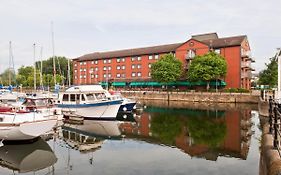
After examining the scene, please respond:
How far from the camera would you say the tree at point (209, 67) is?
62125mm

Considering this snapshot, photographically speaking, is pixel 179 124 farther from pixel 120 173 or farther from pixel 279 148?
pixel 279 148

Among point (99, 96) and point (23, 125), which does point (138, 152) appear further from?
point (99, 96)

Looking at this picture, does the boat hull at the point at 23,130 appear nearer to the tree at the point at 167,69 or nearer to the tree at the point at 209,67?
the tree at the point at 209,67

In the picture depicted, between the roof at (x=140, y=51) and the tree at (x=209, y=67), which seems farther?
the roof at (x=140, y=51)

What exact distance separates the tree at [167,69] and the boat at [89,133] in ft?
136

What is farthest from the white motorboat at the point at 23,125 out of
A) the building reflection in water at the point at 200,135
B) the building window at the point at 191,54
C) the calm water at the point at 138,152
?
the building window at the point at 191,54

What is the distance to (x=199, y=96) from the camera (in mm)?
60156

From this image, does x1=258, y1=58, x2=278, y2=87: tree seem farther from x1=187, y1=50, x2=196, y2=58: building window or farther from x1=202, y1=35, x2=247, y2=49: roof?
x1=187, y1=50, x2=196, y2=58: building window

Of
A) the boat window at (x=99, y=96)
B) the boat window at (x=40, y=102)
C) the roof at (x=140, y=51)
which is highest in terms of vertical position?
the roof at (x=140, y=51)

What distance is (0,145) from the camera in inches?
684

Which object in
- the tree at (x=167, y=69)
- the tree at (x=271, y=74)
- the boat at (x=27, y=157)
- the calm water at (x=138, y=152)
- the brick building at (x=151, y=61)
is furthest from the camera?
the tree at (x=167, y=69)

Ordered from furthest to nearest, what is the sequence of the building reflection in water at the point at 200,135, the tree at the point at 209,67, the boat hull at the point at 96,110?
the tree at the point at 209,67 < the boat hull at the point at 96,110 < the building reflection in water at the point at 200,135

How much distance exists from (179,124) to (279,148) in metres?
20.7

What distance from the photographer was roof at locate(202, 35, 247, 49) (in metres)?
67.2
